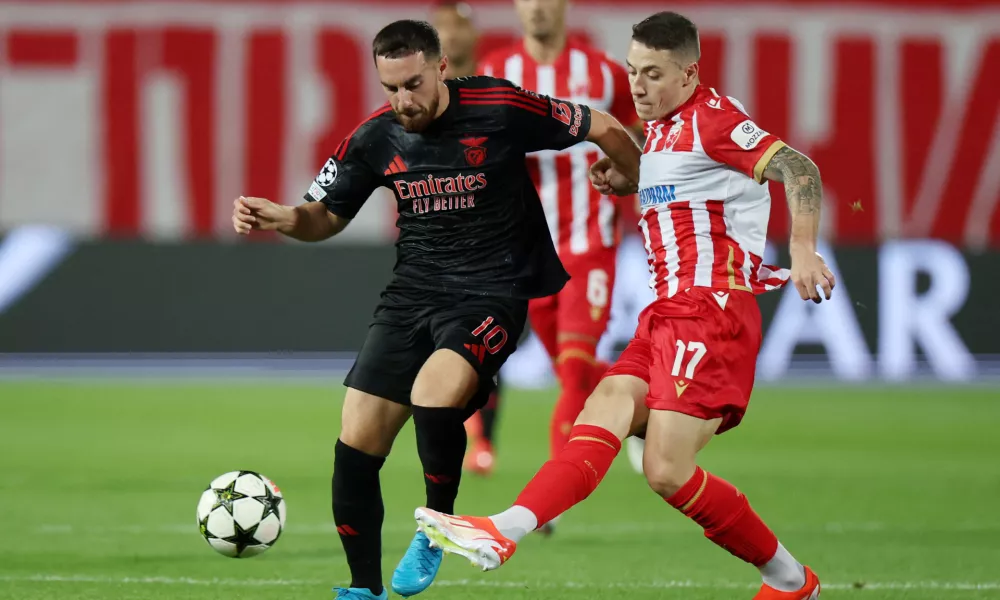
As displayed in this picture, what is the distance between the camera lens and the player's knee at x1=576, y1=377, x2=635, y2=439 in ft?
15.0

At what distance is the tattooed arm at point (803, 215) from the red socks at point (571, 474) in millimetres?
778

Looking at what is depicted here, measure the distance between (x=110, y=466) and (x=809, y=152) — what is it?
1188 cm

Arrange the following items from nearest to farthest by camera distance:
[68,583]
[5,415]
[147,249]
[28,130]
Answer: [68,583] → [5,415] → [147,249] → [28,130]

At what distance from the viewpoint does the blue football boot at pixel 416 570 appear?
15.1ft

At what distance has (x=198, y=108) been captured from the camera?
18562mm

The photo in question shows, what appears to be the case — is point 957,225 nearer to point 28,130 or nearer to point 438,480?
point 28,130

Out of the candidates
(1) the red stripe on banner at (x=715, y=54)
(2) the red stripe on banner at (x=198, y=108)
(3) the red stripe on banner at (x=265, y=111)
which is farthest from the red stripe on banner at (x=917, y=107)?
(2) the red stripe on banner at (x=198, y=108)

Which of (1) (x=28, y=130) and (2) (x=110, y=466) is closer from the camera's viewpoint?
(2) (x=110, y=466)

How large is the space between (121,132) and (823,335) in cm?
934

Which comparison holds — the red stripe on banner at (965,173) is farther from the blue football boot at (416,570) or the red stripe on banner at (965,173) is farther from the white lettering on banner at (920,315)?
the blue football boot at (416,570)

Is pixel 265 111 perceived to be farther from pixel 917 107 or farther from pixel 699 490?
pixel 699 490

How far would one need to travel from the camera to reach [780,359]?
14.3 meters

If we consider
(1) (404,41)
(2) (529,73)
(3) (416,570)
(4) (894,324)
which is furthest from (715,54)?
(3) (416,570)

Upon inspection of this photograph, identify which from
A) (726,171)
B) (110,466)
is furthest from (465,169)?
(110,466)
